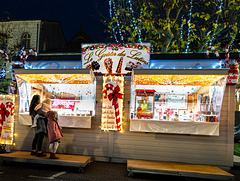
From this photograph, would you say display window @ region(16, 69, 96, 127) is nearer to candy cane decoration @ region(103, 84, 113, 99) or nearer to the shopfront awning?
candy cane decoration @ region(103, 84, 113, 99)

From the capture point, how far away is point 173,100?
6.25 metres

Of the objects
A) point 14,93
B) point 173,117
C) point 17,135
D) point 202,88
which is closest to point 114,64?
point 173,117

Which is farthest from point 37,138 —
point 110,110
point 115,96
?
point 115,96

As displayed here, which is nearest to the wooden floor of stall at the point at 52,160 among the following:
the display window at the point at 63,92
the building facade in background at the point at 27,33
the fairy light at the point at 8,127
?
the fairy light at the point at 8,127

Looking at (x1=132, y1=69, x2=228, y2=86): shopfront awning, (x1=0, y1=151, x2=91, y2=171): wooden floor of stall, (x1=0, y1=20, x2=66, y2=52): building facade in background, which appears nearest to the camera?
(x1=0, y1=151, x2=91, y2=171): wooden floor of stall

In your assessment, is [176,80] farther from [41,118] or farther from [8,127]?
[8,127]

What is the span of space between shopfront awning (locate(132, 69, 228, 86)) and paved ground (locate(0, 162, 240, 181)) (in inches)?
110

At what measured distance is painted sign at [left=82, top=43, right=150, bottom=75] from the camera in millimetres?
6078

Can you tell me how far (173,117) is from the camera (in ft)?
20.2

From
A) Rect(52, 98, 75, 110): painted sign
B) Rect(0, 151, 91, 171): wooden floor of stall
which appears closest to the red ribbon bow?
Rect(52, 98, 75, 110): painted sign

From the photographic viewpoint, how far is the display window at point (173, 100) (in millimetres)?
5547

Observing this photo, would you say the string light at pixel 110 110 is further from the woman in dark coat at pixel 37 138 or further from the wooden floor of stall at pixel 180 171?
the woman in dark coat at pixel 37 138

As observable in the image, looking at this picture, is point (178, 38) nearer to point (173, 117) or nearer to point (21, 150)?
point (173, 117)

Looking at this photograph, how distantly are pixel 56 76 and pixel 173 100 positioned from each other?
413 cm
